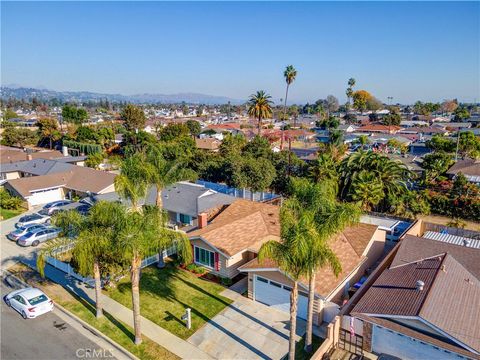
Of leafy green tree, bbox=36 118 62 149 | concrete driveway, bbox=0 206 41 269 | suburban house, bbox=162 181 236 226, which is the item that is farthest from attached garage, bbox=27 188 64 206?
leafy green tree, bbox=36 118 62 149

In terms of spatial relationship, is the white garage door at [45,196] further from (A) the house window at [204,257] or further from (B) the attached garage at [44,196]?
(A) the house window at [204,257]

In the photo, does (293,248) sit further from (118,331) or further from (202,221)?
(202,221)

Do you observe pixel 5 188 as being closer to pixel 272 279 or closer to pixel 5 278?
pixel 5 278

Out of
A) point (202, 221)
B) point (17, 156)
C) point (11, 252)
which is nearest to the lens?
point (202, 221)

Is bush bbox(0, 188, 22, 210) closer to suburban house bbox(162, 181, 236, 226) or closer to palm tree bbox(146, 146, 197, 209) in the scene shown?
suburban house bbox(162, 181, 236, 226)

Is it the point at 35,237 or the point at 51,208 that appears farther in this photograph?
the point at 51,208

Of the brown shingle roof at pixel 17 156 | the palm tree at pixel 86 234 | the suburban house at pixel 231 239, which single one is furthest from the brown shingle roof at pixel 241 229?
the brown shingle roof at pixel 17 156

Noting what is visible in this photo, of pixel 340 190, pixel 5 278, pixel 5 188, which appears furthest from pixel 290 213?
pixel 5 188

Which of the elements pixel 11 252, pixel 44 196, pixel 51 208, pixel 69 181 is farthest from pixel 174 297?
pixel 69 181
